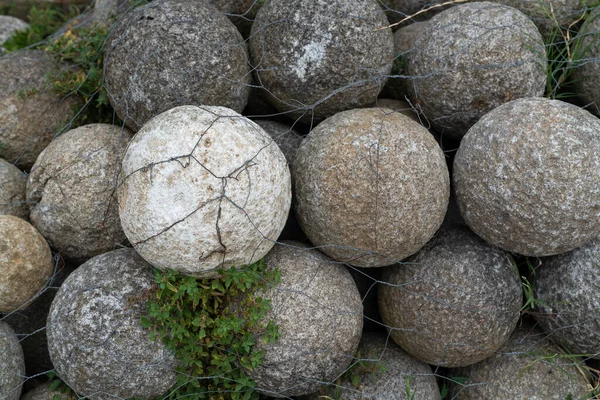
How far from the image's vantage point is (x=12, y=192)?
3.32 metres

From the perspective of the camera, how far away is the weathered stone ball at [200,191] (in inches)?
97.3

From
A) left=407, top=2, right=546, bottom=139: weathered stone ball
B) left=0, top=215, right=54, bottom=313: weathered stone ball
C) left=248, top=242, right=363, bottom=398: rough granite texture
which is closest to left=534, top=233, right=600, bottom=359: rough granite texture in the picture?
left=407, top=2, right=546, bottom=139: weathered stone ball

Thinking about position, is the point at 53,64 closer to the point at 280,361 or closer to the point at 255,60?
the point at 255,60

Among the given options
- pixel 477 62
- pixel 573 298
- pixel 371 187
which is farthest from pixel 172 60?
pixel 573 298

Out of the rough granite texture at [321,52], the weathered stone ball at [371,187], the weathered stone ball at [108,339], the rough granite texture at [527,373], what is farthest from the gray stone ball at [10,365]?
the rough granite texture at [527,373]

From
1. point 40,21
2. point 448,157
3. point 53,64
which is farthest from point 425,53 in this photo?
point 40,21

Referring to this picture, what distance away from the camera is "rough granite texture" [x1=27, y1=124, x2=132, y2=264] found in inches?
120

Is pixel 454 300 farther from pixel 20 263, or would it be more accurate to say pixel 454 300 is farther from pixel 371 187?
pixel 20 263

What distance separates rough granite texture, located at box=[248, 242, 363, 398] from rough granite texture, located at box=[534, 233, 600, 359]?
102cm

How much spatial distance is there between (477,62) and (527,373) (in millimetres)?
1673

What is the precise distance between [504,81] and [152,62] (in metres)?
1.83

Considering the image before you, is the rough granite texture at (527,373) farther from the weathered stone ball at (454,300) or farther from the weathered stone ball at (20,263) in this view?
the weathered stone ball at (20,263)

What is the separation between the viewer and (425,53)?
3.13 metres

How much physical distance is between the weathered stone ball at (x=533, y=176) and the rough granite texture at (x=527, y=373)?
0.62 meters
